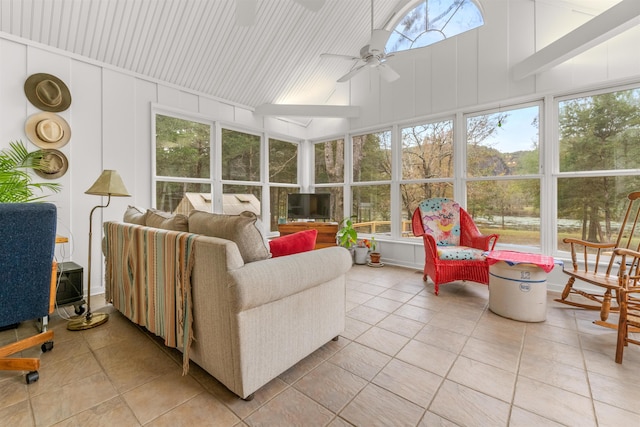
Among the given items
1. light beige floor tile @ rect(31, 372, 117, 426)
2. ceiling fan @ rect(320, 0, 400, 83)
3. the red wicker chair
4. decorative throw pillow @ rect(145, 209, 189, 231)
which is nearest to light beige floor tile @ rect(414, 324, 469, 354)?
the red wicker chair

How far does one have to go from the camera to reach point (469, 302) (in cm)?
A: 280

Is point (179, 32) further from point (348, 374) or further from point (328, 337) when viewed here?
point (348, 374)

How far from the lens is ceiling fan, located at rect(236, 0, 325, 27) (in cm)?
Answer: 236

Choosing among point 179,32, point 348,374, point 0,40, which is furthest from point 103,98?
point 348,374

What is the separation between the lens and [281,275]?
145 cm

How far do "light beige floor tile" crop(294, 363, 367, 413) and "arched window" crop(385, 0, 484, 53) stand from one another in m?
4.42

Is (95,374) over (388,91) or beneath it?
beneath

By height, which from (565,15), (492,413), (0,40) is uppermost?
(565,15)

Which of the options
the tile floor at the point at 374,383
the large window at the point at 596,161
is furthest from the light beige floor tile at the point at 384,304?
the large window at the point at 596,161

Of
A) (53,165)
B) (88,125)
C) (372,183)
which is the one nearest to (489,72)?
(372,183)

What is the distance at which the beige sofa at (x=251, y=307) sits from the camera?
52.3 inches

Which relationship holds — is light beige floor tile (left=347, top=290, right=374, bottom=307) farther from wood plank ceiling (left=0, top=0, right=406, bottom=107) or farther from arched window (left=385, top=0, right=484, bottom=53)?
arched window (left=385, top=0, right=484, bottom=53)

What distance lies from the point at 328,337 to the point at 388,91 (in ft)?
12.6

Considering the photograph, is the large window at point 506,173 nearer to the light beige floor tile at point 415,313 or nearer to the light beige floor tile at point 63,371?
the light beige floor tile at point 415,313
